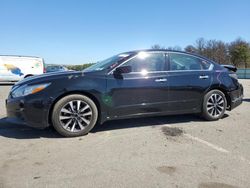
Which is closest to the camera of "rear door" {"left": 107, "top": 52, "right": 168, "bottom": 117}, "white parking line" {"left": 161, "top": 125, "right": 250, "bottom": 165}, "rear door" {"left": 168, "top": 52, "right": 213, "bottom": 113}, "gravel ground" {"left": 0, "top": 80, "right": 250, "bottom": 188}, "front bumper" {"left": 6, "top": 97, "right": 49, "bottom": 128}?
"gravel ground" {"left": 0, "top": 80, "right": 250, "bottom": 188}

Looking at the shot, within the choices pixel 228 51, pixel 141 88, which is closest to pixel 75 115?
pixel 141 88

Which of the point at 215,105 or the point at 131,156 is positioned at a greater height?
the point at 215,105

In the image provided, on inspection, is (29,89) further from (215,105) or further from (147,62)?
(215,105)

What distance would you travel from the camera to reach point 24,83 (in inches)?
163

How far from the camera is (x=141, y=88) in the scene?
446 cm

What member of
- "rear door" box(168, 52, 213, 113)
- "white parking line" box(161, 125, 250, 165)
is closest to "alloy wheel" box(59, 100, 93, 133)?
"rear door" box(168, 52, 213, 113)

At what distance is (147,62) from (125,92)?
78 cm

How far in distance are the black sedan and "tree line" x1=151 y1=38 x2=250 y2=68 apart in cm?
4474

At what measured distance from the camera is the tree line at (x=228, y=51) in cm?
4494

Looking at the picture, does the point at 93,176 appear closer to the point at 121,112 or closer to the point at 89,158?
the point at 89,158

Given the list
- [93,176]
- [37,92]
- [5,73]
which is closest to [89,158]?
[93,176]

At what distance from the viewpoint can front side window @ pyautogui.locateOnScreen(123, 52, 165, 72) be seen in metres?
4.55

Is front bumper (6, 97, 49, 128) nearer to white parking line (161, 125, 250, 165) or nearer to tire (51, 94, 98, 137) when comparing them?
tire (51, 94, 98, 137)

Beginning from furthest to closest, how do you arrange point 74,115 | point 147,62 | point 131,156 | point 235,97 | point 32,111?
1. point 235,97
2. point 147,62
3. point 74,115
4. point 32,111
5. point 131,156
